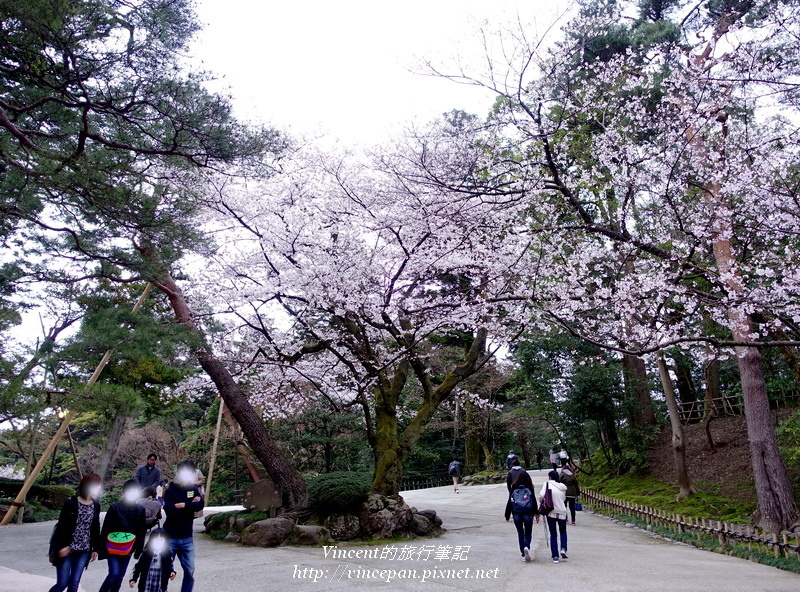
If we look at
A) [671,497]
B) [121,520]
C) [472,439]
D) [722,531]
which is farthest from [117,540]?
[472,439]

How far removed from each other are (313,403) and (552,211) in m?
7.61

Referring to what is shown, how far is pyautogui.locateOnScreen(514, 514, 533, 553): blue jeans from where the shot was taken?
574 cm

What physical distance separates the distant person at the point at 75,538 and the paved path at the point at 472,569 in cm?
114

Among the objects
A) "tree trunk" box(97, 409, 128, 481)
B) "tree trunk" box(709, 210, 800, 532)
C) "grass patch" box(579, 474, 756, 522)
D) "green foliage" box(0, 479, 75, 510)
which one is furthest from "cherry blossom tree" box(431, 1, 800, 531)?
"green foliage" box(0, 479, 75, 510)

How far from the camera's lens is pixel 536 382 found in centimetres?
1477

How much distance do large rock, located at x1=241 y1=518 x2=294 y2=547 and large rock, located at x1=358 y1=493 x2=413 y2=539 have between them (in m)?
1.13

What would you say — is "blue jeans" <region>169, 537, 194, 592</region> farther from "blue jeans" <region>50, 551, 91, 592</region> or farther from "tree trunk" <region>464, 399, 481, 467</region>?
"tree trunk" <region>464, 399, 481, 467</region>

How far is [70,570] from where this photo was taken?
3.95 meters

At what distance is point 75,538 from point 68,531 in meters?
0.08

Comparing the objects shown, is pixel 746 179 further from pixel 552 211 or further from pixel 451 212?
pixel 451 212

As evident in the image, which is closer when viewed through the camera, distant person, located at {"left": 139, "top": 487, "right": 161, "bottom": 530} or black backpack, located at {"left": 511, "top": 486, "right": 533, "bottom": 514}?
distant person, located at {"left": 139, "top": 487, "right": 161, "bottom": 530}

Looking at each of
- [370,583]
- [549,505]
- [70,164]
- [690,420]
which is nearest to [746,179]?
[549,505]

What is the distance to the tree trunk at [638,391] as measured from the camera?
1441 centimetres

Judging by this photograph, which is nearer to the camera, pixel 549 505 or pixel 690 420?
pixel 549 505
